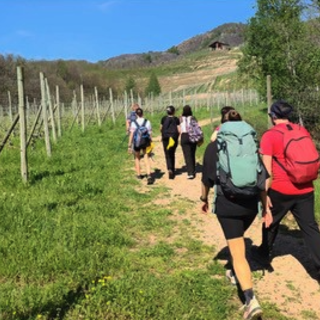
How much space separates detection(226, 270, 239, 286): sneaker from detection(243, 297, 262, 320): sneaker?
0.79 metres

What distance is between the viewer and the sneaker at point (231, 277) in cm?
479

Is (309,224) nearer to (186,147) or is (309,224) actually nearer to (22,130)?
(186,147)

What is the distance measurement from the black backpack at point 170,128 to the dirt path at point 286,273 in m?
2.90

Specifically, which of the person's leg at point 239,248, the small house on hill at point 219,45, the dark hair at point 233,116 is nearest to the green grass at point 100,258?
the person's leg at point 239,248

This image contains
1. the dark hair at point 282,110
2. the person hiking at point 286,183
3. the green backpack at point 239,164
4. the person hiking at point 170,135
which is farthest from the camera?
the person hiking at point 170,135

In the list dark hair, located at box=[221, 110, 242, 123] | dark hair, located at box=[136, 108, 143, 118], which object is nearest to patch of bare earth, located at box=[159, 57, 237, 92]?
dark hair, located at box=[136, 108, 143, 118]

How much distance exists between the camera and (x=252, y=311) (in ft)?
12.8

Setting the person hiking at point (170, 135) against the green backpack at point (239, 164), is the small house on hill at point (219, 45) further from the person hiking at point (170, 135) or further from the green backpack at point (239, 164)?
the green backpack at point (239, 164)

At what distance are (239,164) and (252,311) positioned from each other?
1.31m

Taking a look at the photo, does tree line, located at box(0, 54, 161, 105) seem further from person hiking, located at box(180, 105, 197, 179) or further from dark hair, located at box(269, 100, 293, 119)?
dark hair, located at box(269, 100, 293, 119)

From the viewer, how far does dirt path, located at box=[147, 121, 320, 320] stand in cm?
454

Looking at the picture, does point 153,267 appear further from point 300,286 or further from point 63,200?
point 63,200

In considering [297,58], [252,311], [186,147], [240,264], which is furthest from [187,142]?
[297,58]

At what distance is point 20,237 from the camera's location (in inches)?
213
